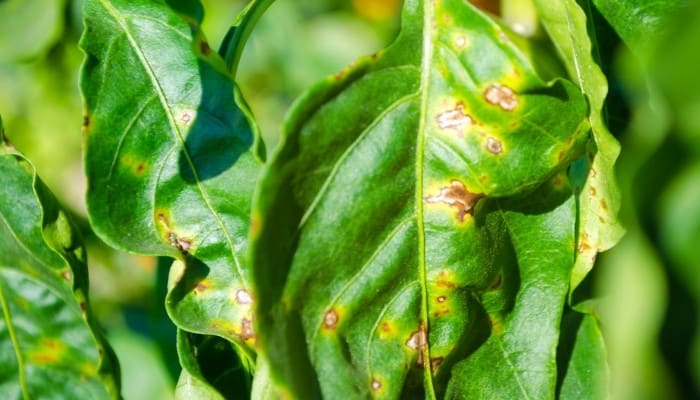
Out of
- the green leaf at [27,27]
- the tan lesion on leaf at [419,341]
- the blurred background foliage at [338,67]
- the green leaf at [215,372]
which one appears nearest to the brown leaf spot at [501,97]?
the blurred background foliage at [338,67]

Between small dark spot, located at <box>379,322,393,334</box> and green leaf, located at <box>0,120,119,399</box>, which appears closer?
small dark spot, located at <box>379,322,393,334</box>

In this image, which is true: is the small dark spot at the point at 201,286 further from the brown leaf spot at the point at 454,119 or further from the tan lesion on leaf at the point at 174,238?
the brown leaf spot at the point at 454,119

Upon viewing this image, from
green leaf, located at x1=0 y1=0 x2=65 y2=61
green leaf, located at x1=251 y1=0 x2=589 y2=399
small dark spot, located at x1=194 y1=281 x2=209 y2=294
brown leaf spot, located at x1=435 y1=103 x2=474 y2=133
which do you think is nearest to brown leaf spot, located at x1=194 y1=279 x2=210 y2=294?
small dark spot, located at x1=194 y1=281 x2=209 y2=294

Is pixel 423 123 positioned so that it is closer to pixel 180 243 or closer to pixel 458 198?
pixel 458 198

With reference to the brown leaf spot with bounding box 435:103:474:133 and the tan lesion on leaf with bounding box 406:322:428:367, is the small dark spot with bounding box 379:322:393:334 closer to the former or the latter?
the tan lesion on leaf with bounding box 406:322:428:367

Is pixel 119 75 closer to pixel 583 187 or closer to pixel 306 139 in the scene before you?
pixel 306 139

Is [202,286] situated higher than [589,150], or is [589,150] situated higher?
[589,150]

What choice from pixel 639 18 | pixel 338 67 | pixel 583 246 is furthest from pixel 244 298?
pixel 338 67
